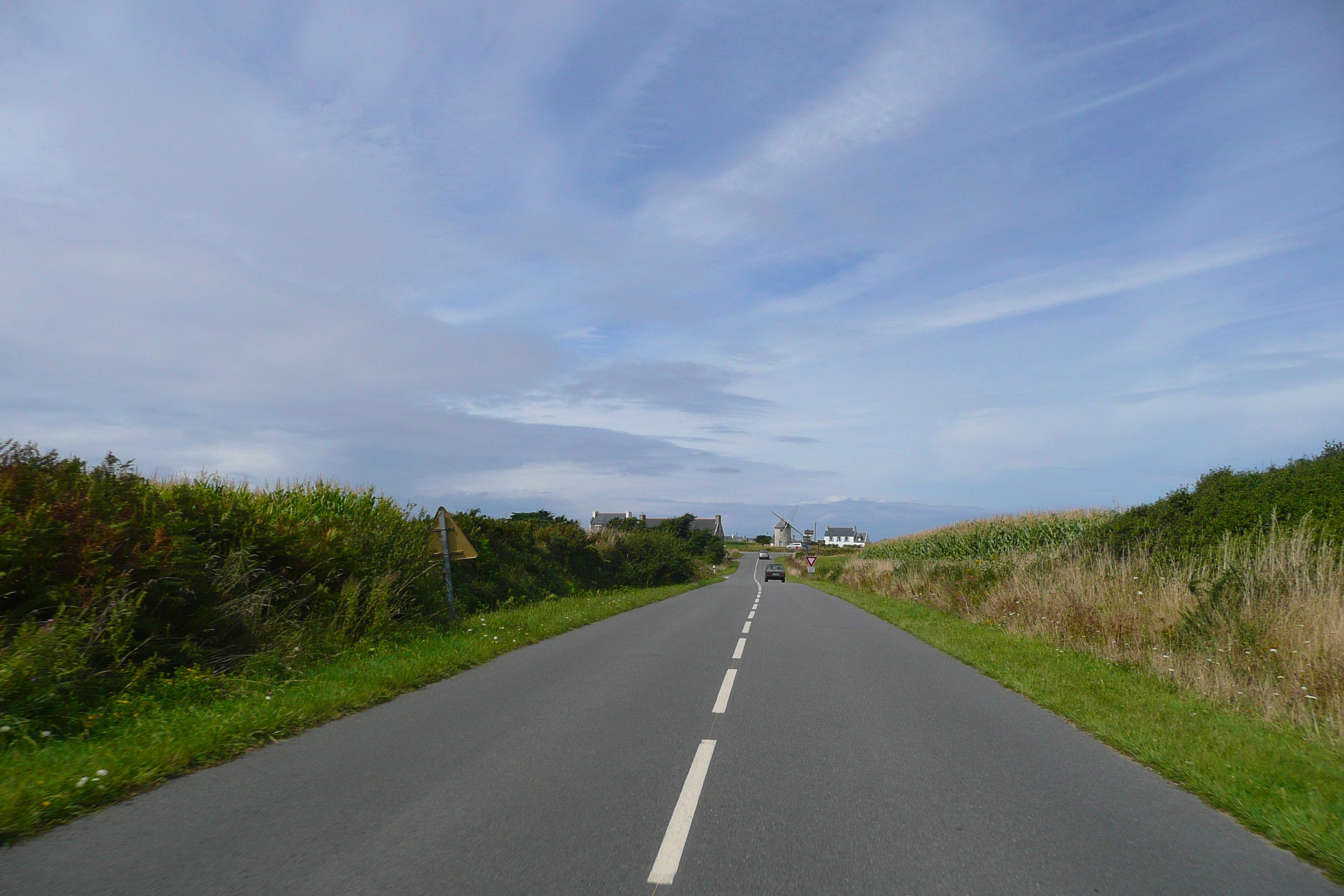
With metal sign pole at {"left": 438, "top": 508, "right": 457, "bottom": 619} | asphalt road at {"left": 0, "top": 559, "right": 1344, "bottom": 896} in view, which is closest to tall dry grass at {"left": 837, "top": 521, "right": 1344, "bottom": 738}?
asphalt road at {"left": 0, "top": 559, "right": 1344, "bottom": 896}

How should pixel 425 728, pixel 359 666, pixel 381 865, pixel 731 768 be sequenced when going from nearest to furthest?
pixel 381 865 < pixel 731 768 < pixel 425 728 < pixel 359 666

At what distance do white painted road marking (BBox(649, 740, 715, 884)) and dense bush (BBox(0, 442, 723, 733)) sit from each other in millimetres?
5266

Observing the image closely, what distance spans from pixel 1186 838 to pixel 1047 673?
20.4 feet

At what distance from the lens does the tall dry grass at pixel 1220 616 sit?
8.34 metres

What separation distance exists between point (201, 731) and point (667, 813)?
165 inches

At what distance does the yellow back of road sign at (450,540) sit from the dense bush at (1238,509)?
44.7ft

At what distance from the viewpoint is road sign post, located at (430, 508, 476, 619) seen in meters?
14.9

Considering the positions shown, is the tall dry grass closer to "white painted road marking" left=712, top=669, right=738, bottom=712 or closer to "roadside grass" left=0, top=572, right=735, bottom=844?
"white painted road marking" left=712, top=669, right=738, bottom=712

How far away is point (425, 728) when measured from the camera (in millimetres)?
7121

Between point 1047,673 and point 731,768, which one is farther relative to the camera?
point 1047,673

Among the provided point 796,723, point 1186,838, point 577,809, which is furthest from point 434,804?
point 1186,838

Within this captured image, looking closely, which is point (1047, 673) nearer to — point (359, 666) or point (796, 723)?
point (796, 723)

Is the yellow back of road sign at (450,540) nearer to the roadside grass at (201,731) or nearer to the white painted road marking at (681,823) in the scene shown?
the roadside grass at (201,731)

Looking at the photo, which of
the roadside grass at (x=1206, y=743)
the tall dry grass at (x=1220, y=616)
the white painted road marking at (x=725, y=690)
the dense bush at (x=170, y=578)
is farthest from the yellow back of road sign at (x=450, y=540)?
the tall dry grass at (x=1220, y=616)
